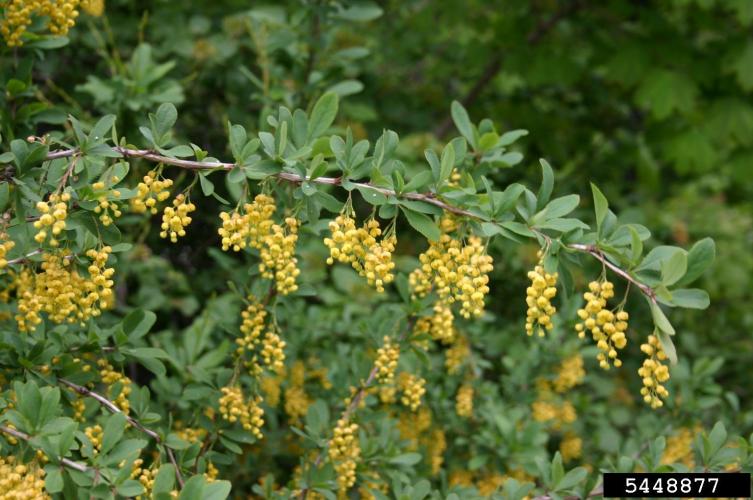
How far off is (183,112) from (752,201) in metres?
3.86

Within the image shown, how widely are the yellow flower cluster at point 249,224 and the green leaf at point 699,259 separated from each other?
87 cm

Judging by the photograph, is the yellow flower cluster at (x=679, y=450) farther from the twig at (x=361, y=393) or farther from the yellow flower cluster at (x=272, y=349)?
the yellow flower cluster at (x=272, y=349)

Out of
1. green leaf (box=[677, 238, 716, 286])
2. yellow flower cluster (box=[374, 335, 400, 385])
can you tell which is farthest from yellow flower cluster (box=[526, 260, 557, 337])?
yellow flower cluster (box=[374, 335, 400, 385])

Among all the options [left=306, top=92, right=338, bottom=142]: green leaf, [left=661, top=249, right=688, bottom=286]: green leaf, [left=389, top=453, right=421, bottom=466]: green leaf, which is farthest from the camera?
[left=389, top=453, right=421, bottom=466]: green leaf

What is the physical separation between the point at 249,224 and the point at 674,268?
879 millimetres

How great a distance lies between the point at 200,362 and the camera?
257cm

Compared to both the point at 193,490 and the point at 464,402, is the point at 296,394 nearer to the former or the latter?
the point at 464,402

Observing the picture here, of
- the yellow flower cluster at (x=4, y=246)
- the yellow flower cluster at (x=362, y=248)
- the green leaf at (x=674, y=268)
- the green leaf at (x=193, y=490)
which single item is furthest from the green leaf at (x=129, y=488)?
the green leaf at (x=674, y=268)

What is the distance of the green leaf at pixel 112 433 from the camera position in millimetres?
1659

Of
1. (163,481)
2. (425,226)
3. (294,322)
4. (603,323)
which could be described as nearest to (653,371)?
(603,323)

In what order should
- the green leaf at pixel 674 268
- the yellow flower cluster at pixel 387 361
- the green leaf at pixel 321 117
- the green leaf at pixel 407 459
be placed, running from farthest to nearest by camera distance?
1. the green leaf at pixel 407 459
2. the yellow flower cluster at pixel 387 361
3. the green leaf at pixel 321 117
4. the green leaf at pixel 674 268

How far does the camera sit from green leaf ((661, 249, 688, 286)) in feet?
4.92

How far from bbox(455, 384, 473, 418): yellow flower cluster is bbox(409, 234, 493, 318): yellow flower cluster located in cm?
98

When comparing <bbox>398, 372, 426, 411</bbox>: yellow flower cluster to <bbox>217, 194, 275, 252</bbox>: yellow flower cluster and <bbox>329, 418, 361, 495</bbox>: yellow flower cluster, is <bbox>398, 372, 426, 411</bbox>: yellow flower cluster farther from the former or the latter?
<bbox>217, 194, 275, 252</bbox>: yellow flower cluster
